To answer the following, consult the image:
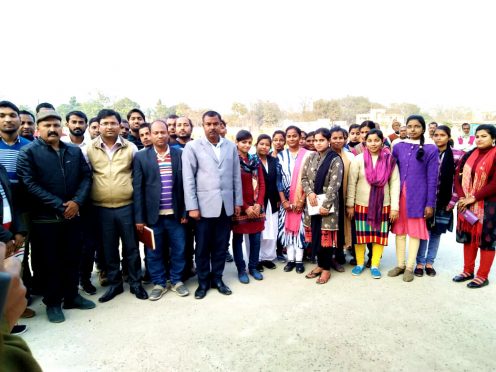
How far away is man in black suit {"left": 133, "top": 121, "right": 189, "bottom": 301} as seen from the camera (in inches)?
134

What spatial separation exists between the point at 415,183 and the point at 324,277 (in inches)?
61.4

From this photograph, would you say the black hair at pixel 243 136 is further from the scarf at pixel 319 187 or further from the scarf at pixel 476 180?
the scarf at pixel 476 180

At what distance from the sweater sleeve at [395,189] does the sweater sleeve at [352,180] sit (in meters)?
0.42

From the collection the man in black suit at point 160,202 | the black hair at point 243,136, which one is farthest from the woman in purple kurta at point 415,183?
the man in black suit at point 160,202

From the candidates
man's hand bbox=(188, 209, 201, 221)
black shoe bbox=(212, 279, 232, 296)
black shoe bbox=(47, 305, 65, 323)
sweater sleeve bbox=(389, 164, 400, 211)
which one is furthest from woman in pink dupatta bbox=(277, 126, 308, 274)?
black shoe bbox=(47, 305, 65, 323)

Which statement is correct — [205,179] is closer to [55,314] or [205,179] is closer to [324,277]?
[324,277]

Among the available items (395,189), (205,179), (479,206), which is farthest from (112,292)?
(479,206)

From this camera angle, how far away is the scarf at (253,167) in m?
3.85

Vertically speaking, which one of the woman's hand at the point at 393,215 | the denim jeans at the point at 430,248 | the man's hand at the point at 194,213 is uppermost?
the man's hand at the point at 194,213

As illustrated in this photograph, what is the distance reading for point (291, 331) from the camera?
2.76m

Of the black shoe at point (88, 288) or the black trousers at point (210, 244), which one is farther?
the black shoe at point (88, 288)

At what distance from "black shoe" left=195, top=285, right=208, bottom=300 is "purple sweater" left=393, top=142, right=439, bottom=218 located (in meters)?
2.57

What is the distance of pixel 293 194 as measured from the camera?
4195 mm

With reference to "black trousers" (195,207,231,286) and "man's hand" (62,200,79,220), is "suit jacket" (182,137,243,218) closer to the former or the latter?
"black trousers" (195,207,231,286)
